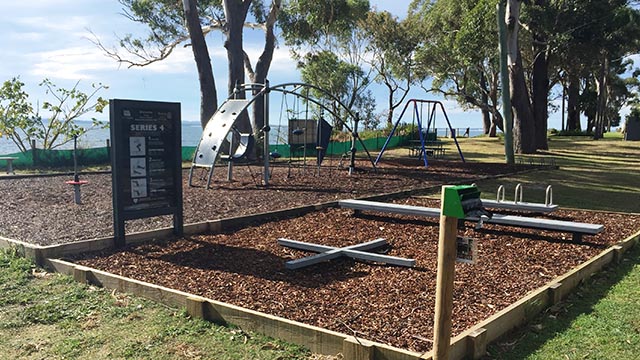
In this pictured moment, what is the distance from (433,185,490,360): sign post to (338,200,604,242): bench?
243 cm

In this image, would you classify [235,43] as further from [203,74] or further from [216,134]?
[216,134]

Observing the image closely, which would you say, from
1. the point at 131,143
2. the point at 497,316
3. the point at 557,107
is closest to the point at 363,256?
the point at 497,316

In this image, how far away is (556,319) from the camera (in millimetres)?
3941

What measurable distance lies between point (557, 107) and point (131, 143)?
57818mm

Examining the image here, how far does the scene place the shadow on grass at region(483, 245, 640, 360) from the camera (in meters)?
3.39

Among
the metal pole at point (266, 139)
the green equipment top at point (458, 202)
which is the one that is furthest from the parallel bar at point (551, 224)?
the metal pole at point (266, 139)

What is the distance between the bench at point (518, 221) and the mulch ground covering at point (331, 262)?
0.53 ft

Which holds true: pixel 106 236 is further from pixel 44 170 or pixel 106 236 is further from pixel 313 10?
pixel 313 10

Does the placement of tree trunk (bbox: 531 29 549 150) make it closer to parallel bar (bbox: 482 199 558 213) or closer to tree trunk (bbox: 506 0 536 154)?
tree trunk (bbox: 506 0 536 154)

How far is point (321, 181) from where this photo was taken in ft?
41.3

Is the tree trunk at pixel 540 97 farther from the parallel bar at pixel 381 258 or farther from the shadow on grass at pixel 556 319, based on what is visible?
A: the parallel bar at pixel 381 258

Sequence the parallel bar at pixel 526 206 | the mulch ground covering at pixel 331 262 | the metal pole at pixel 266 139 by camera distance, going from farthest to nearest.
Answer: the metal pole at pixel 266 139 → the parallel bar at pixel 526 206 → the mulch ground covering at pixel 331 262

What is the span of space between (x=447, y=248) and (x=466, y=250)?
0.51ft

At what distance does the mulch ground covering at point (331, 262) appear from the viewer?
3957 mm
